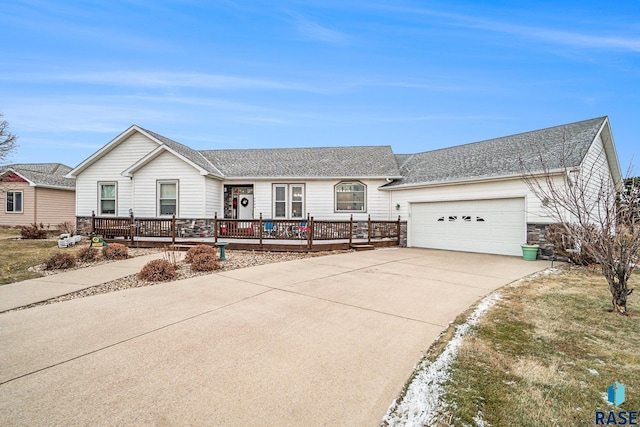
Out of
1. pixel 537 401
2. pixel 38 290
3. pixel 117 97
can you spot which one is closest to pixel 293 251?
pixel 38 290

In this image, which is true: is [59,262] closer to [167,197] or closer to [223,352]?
[167,197]

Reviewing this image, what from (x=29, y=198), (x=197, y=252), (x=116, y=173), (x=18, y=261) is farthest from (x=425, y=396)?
(x=29, y=198)

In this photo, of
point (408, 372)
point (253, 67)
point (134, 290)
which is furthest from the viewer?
point (253, 67)

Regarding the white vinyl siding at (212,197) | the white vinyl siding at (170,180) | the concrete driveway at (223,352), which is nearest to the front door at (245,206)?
the white vinyl siding at (212,197)

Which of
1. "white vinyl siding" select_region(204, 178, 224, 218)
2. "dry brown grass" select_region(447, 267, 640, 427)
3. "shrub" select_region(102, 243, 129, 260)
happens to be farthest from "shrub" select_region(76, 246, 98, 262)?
"dry brown grass" select_region(447, 267, 640, 427)

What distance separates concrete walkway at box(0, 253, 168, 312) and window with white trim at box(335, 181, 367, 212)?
393 inches

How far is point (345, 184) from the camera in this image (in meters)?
16.4

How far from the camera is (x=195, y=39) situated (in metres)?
14.2

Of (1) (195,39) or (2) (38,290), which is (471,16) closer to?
(1) (195,39)

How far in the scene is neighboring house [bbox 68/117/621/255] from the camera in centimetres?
1245

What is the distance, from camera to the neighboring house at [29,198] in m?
21.3

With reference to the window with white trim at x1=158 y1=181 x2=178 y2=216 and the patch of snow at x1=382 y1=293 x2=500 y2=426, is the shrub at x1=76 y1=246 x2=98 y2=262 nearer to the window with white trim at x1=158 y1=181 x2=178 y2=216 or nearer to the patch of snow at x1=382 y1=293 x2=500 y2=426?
the window with white trim at x1=158 y1=181 x2=178 y2=216

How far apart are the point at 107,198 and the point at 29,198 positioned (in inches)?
417

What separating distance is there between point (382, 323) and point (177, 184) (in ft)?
45.2
